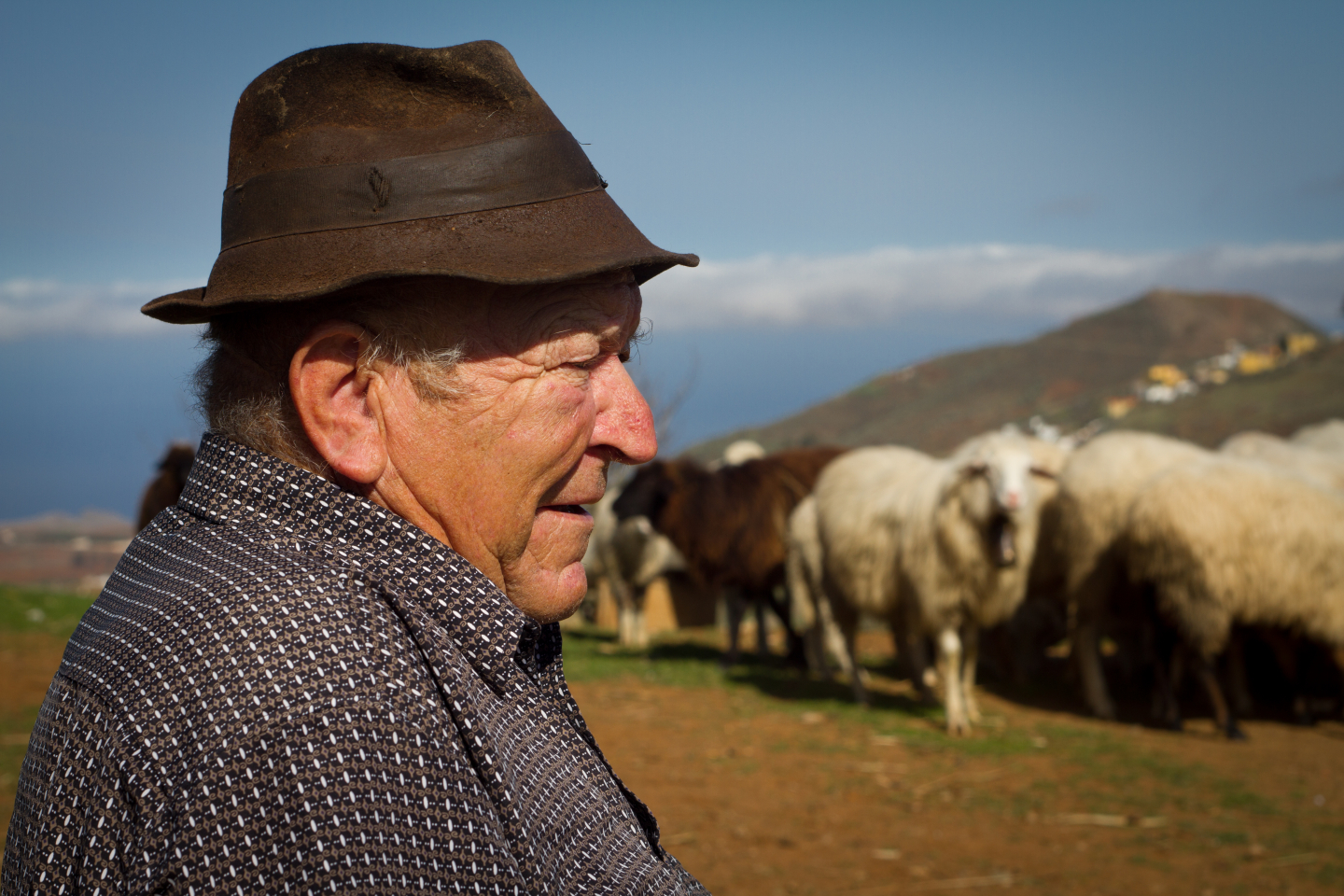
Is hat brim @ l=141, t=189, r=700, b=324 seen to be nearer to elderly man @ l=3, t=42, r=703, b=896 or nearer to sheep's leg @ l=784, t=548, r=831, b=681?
elderly man @ l=3, t=42, r=703, b=896

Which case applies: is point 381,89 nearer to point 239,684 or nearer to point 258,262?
point 258,262

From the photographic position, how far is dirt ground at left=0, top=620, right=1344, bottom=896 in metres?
4.95

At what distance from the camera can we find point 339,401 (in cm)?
117

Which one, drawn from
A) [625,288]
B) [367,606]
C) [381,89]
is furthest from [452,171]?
[367,606]

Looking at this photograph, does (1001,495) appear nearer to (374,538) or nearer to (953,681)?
(953,681)

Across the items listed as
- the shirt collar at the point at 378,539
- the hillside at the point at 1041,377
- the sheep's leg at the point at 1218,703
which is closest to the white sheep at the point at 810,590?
the sheep's leg at the point at 1218,703

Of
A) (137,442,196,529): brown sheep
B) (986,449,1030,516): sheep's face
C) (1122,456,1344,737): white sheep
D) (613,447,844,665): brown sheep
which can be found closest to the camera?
(137,442,196,529): brown sheep

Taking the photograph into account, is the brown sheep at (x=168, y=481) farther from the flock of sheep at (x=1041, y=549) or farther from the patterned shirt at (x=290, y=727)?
the patterned shirt at (x=290, y=727)

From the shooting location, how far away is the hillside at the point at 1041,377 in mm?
22969

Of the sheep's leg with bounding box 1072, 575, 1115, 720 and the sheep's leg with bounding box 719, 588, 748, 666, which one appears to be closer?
the sheep's leg with bounding box 1072, 575, 1115, 720

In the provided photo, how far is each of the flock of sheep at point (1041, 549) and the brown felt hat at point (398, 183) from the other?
21.0 ft

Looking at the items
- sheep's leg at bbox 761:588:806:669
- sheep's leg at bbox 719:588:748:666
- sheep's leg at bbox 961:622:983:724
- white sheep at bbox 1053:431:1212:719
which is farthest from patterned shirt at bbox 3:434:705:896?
sheep's leg at bbox 761:588:806:669

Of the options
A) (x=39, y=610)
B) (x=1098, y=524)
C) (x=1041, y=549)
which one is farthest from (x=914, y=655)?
(x=39, y=610)

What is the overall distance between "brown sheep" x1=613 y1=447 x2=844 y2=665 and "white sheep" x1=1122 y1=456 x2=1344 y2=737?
3.90 meters
